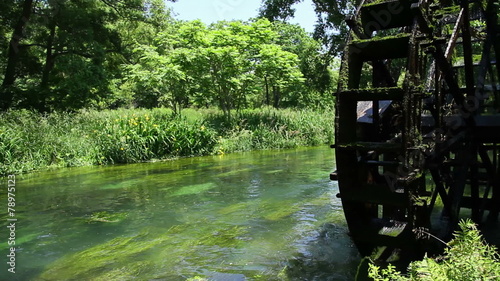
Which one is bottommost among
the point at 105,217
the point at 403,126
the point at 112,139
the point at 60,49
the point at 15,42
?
the point at 105,217

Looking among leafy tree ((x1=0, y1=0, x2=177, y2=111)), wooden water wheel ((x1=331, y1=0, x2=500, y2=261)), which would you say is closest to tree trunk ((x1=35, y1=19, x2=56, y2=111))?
leafy tree ((x1=0, y1=0, x2=177, y2=111))

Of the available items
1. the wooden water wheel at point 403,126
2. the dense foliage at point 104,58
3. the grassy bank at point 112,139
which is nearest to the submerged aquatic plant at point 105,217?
the wooden water wheel at point 403,126

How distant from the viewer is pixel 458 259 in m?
2.63

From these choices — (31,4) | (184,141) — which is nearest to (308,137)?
(184,141)

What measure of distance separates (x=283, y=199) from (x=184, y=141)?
278 inches

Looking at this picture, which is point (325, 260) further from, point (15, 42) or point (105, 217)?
point (15, 42)

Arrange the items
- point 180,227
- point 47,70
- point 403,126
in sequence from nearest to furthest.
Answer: point 403,126, point 180,227, point 47,70

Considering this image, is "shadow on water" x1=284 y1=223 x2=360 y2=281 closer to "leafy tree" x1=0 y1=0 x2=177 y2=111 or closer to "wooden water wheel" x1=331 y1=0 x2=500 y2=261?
"wooden water wheel" x1=331 y1=0 x2=500 y2=261

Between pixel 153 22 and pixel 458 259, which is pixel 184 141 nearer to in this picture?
pixel 153 22

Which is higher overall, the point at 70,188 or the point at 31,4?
the point at 31,4

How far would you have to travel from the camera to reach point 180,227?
21.9 feet

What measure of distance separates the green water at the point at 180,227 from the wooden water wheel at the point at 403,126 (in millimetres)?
831

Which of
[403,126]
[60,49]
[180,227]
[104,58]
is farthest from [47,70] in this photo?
[403,126]

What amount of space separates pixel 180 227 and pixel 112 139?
7.63 metres
